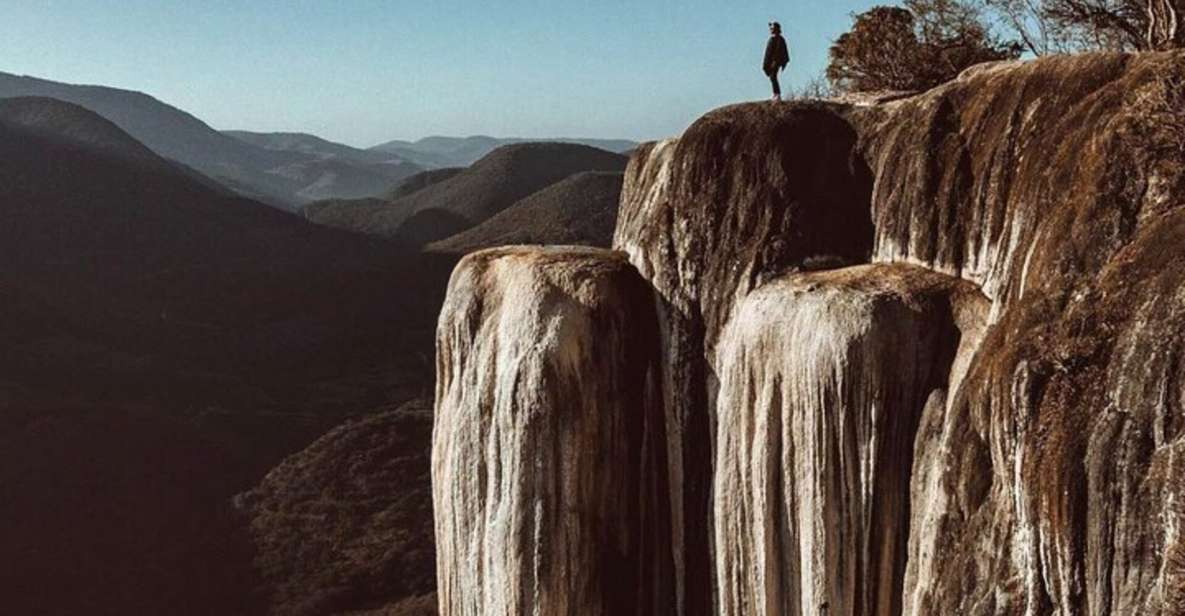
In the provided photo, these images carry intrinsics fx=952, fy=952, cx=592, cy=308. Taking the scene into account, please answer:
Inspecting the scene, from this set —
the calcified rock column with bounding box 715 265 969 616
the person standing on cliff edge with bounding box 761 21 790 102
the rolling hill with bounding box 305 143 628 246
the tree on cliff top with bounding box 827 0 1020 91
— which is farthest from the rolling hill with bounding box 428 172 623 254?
the calcified rock column with bounding box 715 265 969 616

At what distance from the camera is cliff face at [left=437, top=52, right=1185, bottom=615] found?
445 centimetres

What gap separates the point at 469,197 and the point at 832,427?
104 metres

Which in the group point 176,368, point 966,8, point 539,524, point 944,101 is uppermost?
point 966,8

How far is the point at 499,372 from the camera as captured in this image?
916cm

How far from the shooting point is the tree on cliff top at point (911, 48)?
40.9 ft

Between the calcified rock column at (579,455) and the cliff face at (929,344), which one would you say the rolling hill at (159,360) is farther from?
the cliff face at (929,344)

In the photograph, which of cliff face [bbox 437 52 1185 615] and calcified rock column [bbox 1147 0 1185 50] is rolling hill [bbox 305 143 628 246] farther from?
calcified rock column [bbox 1147 0 1185 50]

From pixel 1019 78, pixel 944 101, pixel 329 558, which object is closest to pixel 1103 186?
pixel 1019 78

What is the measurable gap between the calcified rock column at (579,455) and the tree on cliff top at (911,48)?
19.5 feet

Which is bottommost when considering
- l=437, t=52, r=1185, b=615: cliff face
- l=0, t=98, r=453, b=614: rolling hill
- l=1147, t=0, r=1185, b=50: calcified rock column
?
l=0, t=98, r=453, b=614: rolling hill

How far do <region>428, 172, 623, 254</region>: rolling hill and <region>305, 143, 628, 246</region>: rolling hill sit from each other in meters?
17.4

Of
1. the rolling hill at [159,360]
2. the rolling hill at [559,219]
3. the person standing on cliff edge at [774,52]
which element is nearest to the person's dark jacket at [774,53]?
Result: the person standing on cliff edge at [774,52]

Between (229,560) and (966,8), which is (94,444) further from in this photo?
(966,8)

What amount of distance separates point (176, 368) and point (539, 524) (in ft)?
140
